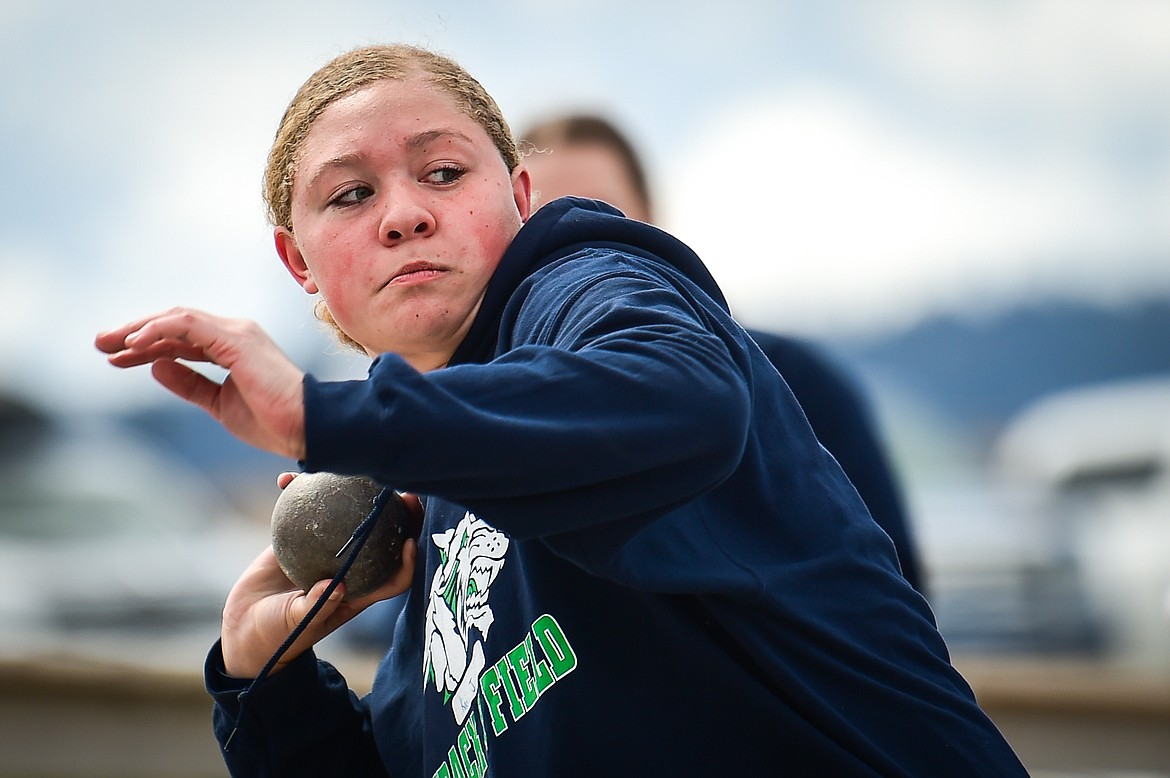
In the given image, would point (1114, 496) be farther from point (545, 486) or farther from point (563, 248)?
point (545, 486)

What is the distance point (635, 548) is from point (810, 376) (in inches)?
63.8

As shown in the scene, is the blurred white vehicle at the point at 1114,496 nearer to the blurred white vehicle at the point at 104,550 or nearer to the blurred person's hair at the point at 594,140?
the blurred person's hair at the point at 594,140

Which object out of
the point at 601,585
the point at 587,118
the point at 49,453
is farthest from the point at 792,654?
the point at 49,453

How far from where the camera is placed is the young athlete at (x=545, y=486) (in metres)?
1.41

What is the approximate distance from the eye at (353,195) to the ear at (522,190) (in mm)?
281

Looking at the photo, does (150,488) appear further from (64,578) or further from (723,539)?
(723,539)

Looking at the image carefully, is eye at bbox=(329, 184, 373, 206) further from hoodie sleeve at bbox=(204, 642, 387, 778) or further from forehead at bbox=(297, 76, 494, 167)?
hoodie sleeve at bbox=(204, 642, 387, 778)

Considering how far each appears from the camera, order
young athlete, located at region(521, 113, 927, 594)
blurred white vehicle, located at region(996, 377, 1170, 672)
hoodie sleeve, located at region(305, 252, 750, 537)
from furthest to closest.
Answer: blurred white vehicle, located at region(996, 377, 1170, 672), young athlete, located at region(521, 113, 927, 594), hoodie sleeve, located at region(305, 252, 750, 537)

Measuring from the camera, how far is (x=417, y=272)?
6.26 feet

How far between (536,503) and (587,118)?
2.30m

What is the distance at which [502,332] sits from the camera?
70.7 inches

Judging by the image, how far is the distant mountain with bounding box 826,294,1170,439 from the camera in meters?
14.9

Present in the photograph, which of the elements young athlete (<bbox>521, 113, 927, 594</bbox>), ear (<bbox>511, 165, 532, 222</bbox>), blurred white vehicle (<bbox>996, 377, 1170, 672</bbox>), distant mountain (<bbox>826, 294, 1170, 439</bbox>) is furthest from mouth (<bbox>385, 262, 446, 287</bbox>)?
distant mountain (<bbox>826, 294, 1170, 439</bbox>)

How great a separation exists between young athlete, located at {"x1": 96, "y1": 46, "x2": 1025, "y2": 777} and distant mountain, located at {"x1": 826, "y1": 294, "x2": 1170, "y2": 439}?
12.3 meters
